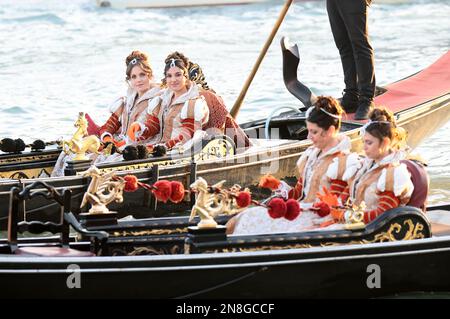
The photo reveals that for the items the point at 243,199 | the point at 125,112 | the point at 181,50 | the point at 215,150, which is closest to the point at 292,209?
the point at 243,199

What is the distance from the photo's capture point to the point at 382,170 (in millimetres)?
5484

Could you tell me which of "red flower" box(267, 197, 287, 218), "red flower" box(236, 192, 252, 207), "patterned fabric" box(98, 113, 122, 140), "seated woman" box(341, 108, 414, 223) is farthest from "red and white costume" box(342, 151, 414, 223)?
"patterned fabric" box(98, 113, 122, 140)

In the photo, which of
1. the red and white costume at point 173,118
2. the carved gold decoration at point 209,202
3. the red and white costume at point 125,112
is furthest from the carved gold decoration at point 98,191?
the red and white costume at point 125,112

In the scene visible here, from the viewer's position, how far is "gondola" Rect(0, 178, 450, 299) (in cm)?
Result: 521

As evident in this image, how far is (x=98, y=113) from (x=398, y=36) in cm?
658

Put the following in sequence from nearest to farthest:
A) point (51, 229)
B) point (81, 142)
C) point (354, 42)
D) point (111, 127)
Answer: point (51, 229) → point (81, 142) → point (111, 127) → point (354, 42)

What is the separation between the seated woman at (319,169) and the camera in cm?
562

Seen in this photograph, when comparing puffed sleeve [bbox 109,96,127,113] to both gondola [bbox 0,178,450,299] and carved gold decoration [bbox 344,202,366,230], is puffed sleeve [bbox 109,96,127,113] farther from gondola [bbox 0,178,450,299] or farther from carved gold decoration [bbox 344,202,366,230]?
carved gold decoration [bbox 344,202,366,230]

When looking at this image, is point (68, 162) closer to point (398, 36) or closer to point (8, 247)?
point (8, 247)

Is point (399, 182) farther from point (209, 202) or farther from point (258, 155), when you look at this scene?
point (258, 155)

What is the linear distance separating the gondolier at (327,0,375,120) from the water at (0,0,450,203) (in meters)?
0.72

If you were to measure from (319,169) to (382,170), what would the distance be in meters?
0.33

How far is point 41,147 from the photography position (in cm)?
780
